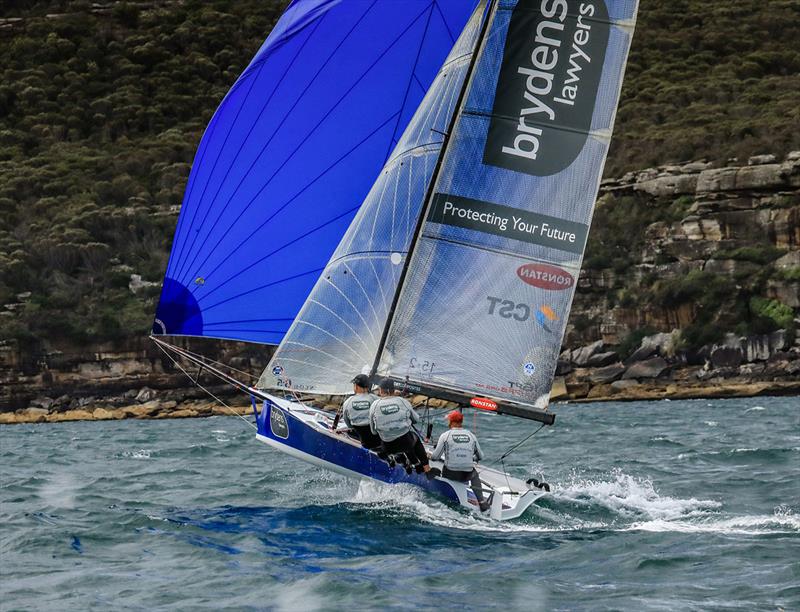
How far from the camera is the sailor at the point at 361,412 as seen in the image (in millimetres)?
11836

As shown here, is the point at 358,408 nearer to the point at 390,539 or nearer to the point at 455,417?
the point at 455,417

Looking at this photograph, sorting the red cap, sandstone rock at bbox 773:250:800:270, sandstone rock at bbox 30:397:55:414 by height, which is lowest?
sandstone rock at bbox 30:397:55:414

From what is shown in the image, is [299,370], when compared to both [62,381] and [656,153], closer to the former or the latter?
[62,381]

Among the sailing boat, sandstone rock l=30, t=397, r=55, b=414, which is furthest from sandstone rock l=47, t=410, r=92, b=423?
the sailing boat

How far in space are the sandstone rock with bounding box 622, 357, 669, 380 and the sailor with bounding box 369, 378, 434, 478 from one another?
33.8 meters

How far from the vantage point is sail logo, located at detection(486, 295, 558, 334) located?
11883 mm

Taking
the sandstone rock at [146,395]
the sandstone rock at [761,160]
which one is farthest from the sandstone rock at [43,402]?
the sandstone rock at [761,160]

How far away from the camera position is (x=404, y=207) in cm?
1267

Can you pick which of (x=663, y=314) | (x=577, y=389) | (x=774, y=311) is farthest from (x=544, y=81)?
(x=663, y=314)

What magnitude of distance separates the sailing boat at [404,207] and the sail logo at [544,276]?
1cm

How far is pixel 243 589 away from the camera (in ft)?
27.2

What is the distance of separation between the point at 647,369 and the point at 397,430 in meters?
34.2

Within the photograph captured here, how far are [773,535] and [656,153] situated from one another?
4754cm

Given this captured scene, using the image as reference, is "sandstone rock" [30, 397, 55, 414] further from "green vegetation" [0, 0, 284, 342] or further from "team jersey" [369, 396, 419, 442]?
"team jersey" [369, 396, 419, 442]
